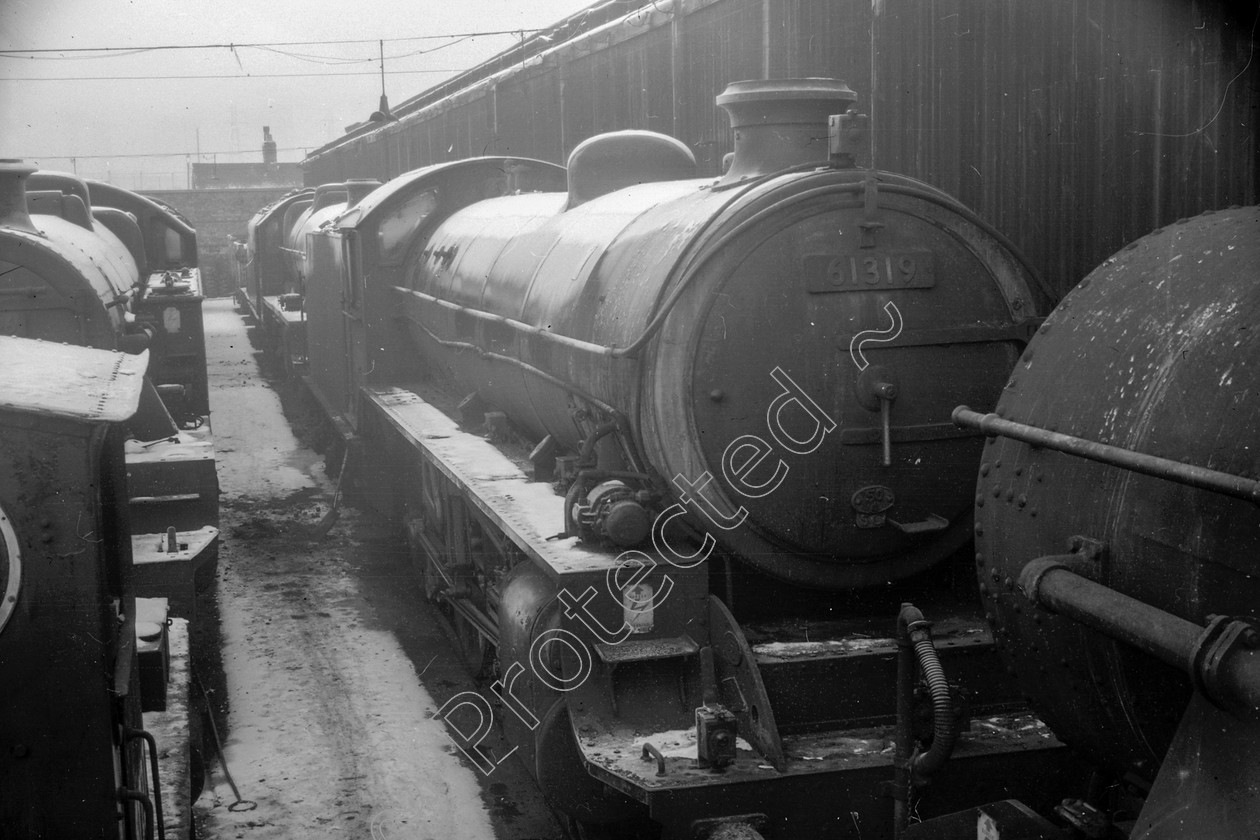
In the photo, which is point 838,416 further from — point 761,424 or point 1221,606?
point 1221,606

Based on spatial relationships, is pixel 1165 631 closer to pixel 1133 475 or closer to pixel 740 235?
pixel 1133 475

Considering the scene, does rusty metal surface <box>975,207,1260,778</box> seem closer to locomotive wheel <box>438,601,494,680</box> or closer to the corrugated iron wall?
the corrugated iron wall

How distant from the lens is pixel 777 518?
15.3 ft

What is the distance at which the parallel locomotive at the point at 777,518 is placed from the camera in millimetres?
4148

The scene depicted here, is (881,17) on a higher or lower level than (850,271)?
higher

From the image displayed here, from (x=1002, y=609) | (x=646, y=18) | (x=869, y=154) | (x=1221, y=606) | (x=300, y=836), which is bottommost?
(x=300, y=836)

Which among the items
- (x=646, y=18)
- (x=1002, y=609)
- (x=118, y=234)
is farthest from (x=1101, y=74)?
(x=118, y=234)

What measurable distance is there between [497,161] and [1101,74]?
4.85 meters

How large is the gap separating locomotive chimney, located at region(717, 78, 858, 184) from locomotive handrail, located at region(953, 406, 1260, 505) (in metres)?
1.95

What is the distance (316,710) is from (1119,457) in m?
4.86

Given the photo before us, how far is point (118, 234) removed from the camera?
44.2ft

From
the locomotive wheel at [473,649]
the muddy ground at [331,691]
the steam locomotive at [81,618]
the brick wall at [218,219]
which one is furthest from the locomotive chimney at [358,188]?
the brick wall at [218,219]

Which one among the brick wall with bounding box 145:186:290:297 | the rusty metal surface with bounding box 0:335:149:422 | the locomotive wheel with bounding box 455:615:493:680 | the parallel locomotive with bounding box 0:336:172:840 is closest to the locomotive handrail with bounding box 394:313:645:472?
the locomotive wheel with bounding box 455:615:493:680

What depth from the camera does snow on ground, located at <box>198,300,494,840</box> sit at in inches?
210
